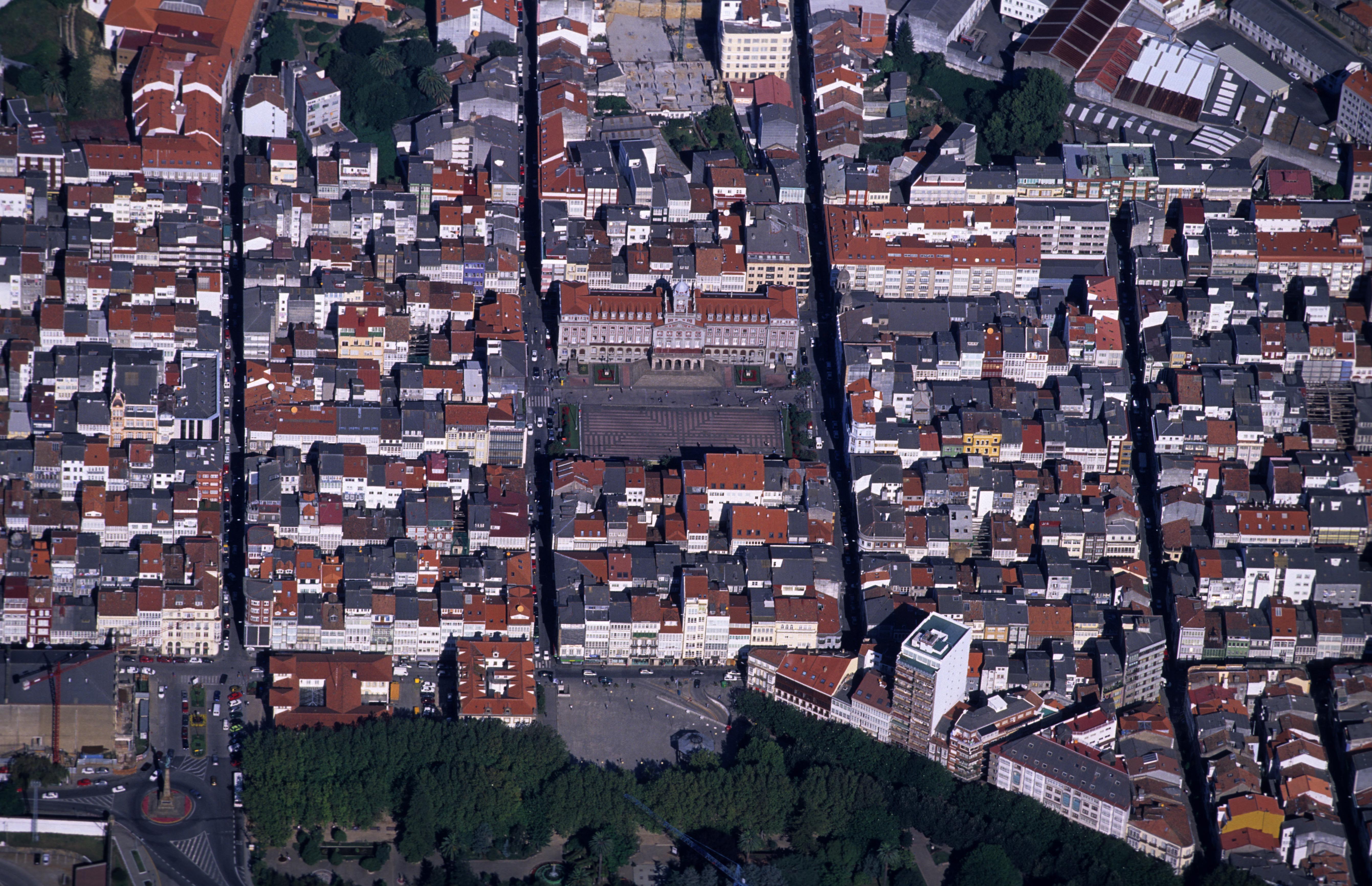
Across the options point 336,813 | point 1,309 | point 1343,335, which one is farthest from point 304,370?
point 1343,335

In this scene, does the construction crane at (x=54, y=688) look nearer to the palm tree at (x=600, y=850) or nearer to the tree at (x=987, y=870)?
the palm tree at (x=600, y=850)

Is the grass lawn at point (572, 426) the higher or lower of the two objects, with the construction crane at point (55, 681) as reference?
higher

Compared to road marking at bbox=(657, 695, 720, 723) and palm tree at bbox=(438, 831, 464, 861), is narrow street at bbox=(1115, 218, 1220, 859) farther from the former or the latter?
palm tree at bbox=(438, 831, 464, 861)

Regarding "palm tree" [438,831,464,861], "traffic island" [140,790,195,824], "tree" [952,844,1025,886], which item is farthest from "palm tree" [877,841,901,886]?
"traffic island" [140,790,195,824]

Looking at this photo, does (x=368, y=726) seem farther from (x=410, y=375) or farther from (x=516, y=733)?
(x=410, y=375)

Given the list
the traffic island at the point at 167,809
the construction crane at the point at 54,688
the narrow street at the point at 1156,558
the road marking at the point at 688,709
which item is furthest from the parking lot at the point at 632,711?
the construction crane at the point at 54,688

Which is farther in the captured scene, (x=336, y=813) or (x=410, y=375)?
(x=410, y=375)
